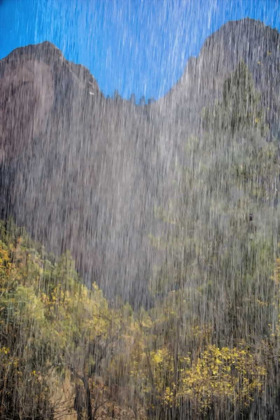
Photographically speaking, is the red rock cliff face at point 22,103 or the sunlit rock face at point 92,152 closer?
Result: the sunlit rock face at point 92,152

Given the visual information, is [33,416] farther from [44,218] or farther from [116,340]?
[44,218]

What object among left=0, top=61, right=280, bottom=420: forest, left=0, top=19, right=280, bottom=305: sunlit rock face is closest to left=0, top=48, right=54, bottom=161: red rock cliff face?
left=0, top=19, right=280, bottom=305: sunlit rock face

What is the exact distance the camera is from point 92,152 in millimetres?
50000

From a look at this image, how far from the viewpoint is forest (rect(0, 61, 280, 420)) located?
8.61m

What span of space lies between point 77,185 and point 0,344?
36024mm

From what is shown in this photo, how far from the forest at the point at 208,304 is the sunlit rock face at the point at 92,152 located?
15084 millimetres

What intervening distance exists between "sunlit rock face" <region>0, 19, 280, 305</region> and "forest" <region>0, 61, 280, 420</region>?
15.1 metres

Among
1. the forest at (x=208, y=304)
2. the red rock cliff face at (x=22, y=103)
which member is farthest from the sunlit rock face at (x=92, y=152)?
the forest at (x=208, y=304)

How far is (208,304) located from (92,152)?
4307cm

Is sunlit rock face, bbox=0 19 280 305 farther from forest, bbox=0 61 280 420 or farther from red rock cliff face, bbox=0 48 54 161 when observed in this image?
forest, bbox=0 61 280 420

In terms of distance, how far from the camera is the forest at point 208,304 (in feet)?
28.2

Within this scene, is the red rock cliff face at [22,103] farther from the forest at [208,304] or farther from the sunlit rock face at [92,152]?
the forest at [208,304]

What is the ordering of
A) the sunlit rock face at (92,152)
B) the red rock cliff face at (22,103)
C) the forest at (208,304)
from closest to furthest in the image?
the forest at (208,304), the sunlit rock face at (92,152), the red rock cliff face at (22,103)

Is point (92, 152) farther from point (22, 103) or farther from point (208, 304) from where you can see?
point (208, 304)
